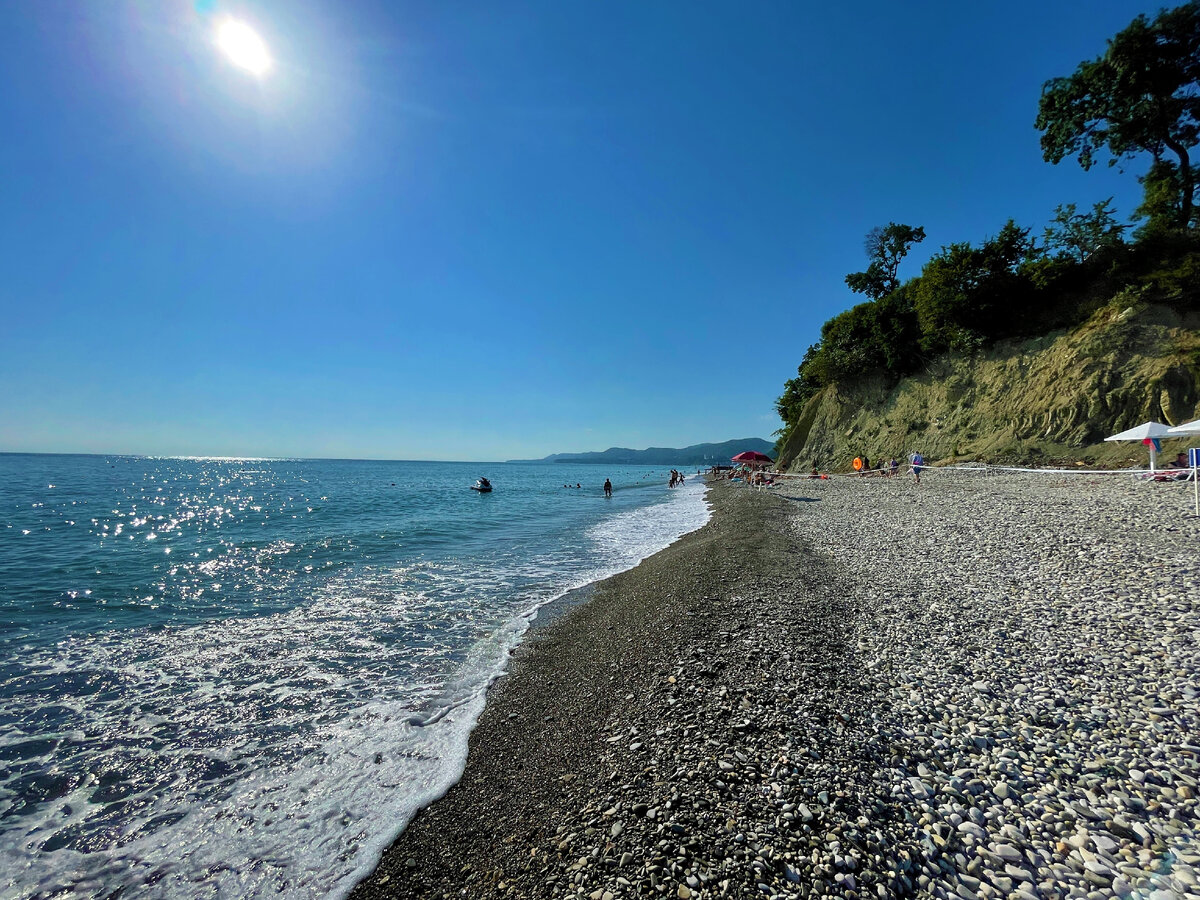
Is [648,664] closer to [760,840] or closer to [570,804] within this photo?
[570,804]

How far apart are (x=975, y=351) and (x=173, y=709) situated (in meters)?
42.5

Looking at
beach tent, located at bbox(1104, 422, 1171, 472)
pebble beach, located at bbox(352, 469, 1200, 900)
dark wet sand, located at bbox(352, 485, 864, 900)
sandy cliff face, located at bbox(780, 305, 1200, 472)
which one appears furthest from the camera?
sandy cliff face, located at bbox(780, 305, 1200, 472)

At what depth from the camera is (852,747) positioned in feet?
14.0

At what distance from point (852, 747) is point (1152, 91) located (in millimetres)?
44042

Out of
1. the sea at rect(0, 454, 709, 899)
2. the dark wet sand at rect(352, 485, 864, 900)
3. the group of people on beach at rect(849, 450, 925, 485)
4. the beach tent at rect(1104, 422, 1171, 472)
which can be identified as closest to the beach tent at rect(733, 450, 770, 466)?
the group of people on beach at rect(849, 450, 925, 485)

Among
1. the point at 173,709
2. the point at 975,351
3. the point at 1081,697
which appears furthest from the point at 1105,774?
the point at 975,351

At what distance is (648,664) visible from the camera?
22.2 ft

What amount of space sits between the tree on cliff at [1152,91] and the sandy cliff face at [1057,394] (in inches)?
341

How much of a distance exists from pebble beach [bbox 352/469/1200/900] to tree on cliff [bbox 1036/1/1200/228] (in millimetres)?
33099

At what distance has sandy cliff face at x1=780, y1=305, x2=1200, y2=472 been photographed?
21656 millimetres

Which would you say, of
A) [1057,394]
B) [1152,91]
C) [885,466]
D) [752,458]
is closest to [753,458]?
[752,458]

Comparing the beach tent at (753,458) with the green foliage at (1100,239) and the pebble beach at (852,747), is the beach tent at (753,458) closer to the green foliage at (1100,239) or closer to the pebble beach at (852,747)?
the green foliage at (1100,239)

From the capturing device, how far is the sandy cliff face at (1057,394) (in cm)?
2166

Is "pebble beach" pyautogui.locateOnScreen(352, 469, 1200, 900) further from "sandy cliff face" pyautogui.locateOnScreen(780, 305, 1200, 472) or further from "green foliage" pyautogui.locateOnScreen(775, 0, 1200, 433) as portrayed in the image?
"green foliage" pyautogui.locateOnScreen(775, 0, 1200, 433)
